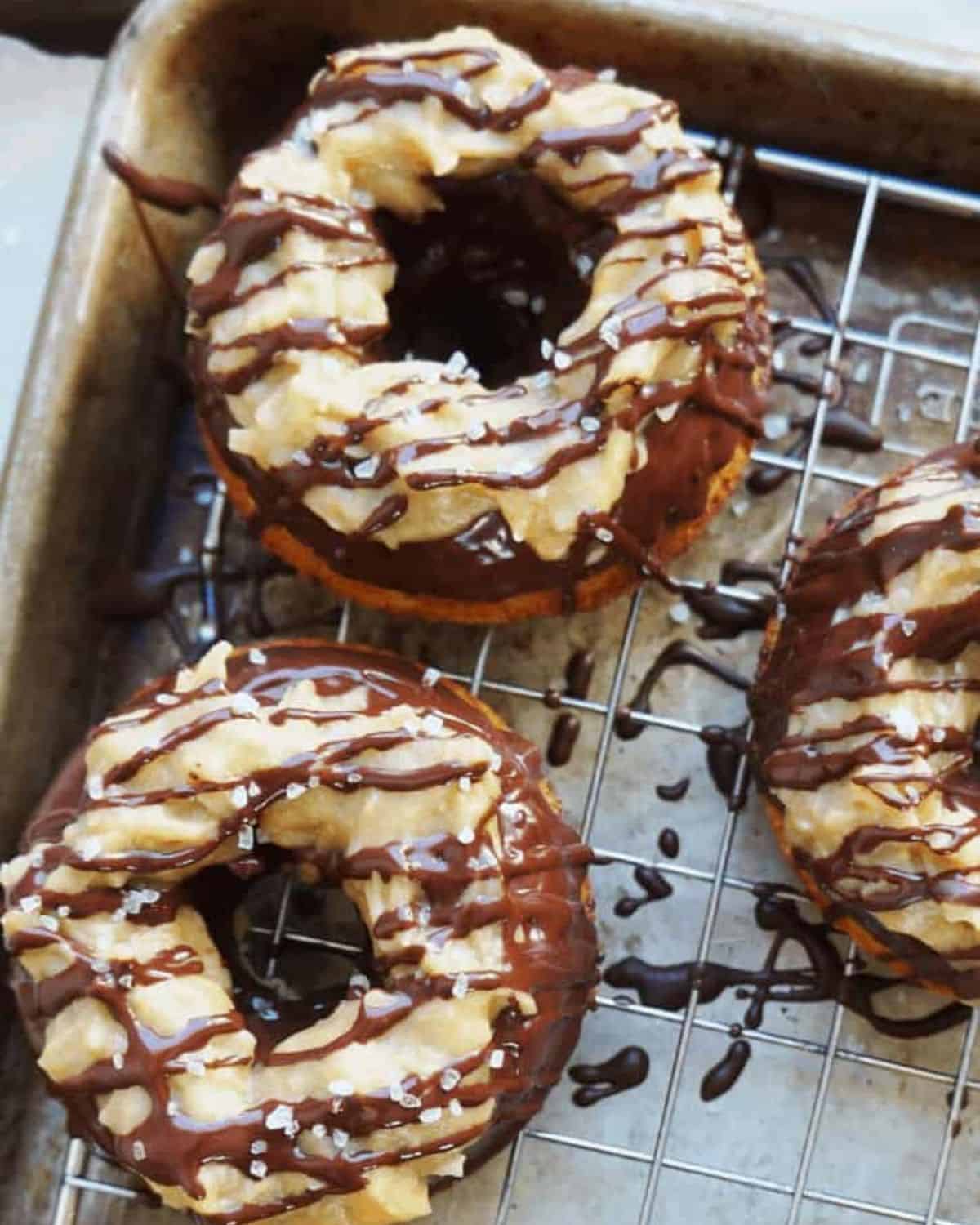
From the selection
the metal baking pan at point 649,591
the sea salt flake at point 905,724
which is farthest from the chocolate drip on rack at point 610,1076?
the sea salt flake at point 905,724

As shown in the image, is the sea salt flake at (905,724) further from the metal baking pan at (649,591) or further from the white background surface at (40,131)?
the white background surface at (40,131)

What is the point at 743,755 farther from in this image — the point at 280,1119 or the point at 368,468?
the point at 280,1119

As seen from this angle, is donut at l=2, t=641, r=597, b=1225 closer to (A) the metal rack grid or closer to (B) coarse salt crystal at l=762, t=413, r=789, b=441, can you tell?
(A) the metal rack grid

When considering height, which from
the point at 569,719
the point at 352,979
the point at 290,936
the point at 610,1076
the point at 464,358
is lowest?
the point at 610,1076

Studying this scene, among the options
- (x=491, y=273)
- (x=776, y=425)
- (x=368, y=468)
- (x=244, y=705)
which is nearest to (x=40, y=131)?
(x=491, y=273)

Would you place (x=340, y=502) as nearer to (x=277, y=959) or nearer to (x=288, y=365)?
(x=288, y=365)
